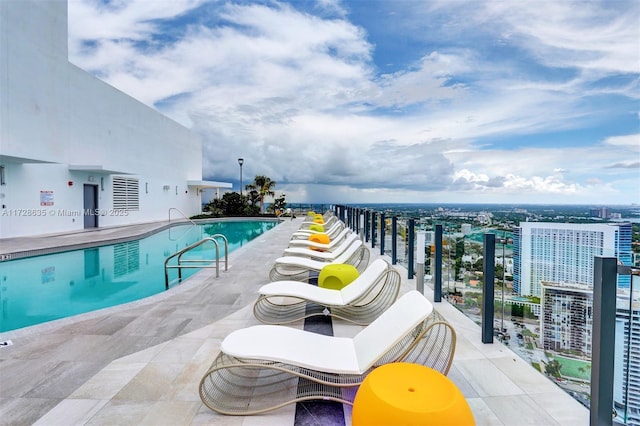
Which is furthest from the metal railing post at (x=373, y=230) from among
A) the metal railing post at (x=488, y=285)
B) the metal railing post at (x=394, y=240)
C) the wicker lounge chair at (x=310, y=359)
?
the wicker lounge chair at (x=310, y=359)

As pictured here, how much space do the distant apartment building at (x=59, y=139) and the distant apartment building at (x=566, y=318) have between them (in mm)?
13211

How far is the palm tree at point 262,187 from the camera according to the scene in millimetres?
27781

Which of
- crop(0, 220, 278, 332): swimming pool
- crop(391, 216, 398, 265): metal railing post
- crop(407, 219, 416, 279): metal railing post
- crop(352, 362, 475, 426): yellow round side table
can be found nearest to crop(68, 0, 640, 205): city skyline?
crop(391, 216, 398, 265): metal railing post

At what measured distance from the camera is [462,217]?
439 centimetres

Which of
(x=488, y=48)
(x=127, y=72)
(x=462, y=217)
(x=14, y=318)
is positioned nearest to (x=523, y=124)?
(x=488, y=48)

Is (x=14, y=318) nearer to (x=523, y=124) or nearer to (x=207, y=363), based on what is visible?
(x=207, y=363)

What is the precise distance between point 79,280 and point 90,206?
32.1 feet

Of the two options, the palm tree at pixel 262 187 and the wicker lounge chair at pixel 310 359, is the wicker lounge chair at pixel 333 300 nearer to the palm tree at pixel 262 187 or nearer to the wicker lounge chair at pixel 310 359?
the wicker lounge chair at pixel 310 359

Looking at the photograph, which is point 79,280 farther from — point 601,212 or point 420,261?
point 601,212

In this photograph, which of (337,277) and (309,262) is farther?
(309,262)

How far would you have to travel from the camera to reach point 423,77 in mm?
14766

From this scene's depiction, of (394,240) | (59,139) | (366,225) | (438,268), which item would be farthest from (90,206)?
(438,268)

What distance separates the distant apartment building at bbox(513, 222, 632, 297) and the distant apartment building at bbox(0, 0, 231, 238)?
42.5 ft

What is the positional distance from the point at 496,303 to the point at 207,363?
270 centimetres
